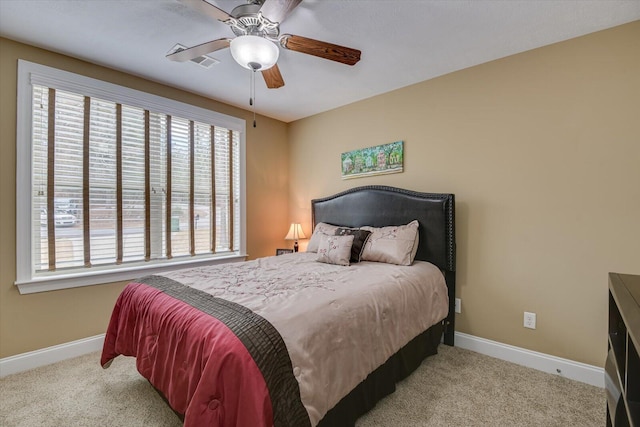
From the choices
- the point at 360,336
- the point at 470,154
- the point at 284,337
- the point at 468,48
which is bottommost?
the point at 360,336

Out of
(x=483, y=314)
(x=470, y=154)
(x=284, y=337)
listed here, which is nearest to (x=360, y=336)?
(x=284, y=337)

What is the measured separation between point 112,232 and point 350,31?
2698mm

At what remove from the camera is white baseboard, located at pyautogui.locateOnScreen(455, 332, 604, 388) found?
2.11 metres

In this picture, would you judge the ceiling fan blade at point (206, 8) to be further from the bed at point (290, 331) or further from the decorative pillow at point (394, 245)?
the decorative pillow at point (394, 245)

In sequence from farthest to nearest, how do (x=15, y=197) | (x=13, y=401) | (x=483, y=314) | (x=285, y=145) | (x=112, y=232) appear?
(x=285, y=145) < (x=112, y=232) < (x=483, y=314) < (x=15, y=197) < (x=13, y=401)

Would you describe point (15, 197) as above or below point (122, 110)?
below

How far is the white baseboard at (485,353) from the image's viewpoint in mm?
2146

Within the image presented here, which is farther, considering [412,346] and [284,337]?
[412,346]

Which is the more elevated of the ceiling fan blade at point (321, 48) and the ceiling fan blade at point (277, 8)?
the ceiling fan blade at point (277, 8)

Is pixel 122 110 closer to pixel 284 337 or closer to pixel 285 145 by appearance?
pixel 285 145

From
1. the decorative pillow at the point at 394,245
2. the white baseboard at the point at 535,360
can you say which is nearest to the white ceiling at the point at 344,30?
the decorative pillow at the point at 394,245

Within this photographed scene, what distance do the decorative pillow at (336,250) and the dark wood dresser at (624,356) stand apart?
169cm

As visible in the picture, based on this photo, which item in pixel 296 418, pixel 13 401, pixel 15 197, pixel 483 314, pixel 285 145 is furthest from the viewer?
pixel 285 145

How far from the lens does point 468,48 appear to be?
7.76ft
